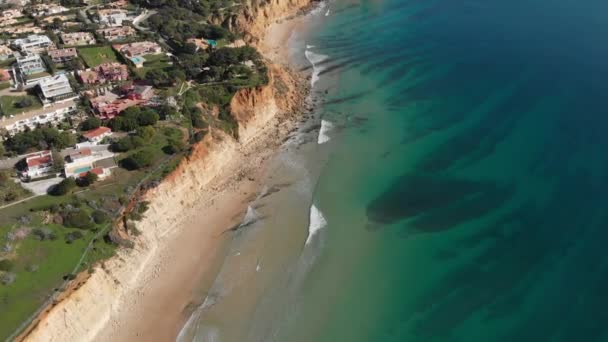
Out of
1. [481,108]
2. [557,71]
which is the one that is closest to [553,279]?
[481,108]

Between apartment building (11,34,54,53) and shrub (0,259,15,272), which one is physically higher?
apartment building (11,34,54,53)

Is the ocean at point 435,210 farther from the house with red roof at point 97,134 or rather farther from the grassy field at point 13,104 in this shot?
the grassy field at point 13,104

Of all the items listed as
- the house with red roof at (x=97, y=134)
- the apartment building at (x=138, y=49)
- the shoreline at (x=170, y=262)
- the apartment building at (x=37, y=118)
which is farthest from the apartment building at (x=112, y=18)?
the shoreline at (x=170, y=262)

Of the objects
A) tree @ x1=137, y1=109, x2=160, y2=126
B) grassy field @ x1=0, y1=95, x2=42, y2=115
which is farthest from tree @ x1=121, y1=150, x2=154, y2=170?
grassy field @ x1=0, y1=95, x2=42, y2=115

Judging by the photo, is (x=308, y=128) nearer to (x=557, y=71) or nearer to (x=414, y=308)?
(x=414, y=308)

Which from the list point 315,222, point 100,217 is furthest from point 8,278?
point 315,222

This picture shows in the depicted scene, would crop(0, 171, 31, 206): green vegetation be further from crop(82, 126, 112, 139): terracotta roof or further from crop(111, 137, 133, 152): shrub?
crop(111, 137, 133, 152): shrub

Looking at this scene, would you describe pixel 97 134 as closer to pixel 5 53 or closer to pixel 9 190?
pixel 9 190
